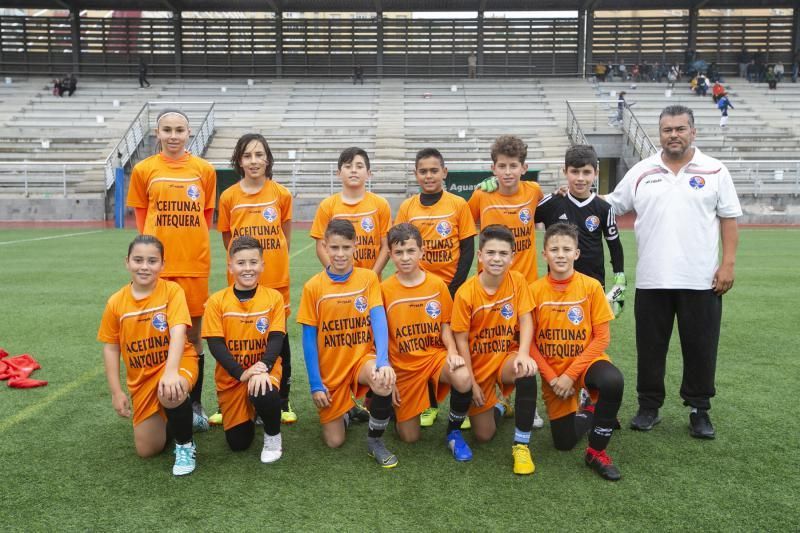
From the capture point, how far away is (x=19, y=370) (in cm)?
478

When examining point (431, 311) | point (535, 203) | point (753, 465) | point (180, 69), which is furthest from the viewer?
point (180, 69)

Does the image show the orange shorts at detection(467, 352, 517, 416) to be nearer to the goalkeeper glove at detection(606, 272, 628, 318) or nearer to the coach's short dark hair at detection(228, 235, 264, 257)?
the goalkeeper glove at detection(606, 272, 628, 318)

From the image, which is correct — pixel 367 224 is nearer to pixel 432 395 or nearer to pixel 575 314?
pixel 432 395

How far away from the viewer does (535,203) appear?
4.34 metres

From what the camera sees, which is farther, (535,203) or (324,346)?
(535,203)

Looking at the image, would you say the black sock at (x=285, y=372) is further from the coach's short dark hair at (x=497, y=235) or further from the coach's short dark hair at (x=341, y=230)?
the coach's short dark hair at (x=497, y=235)

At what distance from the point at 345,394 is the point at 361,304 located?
520 mm

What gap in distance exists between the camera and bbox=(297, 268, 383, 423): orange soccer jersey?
3.68 m

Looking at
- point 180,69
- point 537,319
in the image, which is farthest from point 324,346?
point 180,69

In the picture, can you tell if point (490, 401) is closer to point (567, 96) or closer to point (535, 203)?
Result: point (535, 203)

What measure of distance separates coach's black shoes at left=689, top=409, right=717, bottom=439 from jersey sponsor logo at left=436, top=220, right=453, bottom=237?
183 cm

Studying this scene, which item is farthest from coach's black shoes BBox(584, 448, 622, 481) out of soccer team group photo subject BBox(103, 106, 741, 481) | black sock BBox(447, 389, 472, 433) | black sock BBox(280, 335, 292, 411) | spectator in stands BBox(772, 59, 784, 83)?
spectator in stands BBox(772, 59, 784, 83)

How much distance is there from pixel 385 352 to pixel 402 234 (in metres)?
0.67

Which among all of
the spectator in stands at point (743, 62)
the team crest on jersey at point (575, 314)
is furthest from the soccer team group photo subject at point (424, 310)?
the spectator in stands at point (743, 62)
